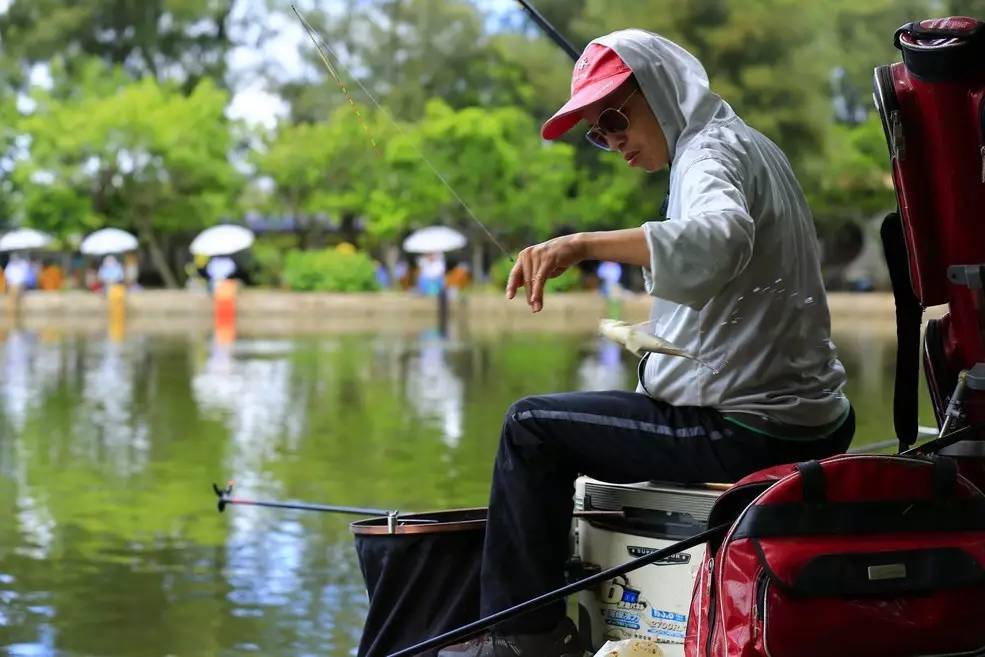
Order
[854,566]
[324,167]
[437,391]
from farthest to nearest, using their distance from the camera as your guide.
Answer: [324,167], [437,391], [854,566]

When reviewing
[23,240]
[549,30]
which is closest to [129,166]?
[23,240]

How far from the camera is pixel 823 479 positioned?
257 cm

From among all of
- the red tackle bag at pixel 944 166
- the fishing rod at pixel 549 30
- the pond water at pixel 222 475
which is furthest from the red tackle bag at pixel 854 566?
the pond water at pixel 222 475

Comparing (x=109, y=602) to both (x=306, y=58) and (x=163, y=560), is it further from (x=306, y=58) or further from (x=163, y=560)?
(x=306, y=58)

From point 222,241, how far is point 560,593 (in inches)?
1530

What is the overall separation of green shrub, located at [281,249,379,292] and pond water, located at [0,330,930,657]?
1791cm

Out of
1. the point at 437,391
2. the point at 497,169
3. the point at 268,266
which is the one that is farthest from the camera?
the point at 497,169

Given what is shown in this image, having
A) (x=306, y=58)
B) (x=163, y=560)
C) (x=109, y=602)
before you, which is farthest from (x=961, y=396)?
(x=306, y=58)

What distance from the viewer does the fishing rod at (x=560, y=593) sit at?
2.72 meters

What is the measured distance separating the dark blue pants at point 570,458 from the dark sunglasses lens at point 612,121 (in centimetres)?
51

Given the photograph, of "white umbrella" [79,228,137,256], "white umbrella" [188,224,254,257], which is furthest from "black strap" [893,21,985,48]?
"white umbrella" [79,228,137,256]

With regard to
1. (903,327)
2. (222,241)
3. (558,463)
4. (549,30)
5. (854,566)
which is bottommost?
(854,566)

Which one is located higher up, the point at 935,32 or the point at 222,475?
the point at 935,32

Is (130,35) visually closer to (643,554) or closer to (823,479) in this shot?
(643,554)
